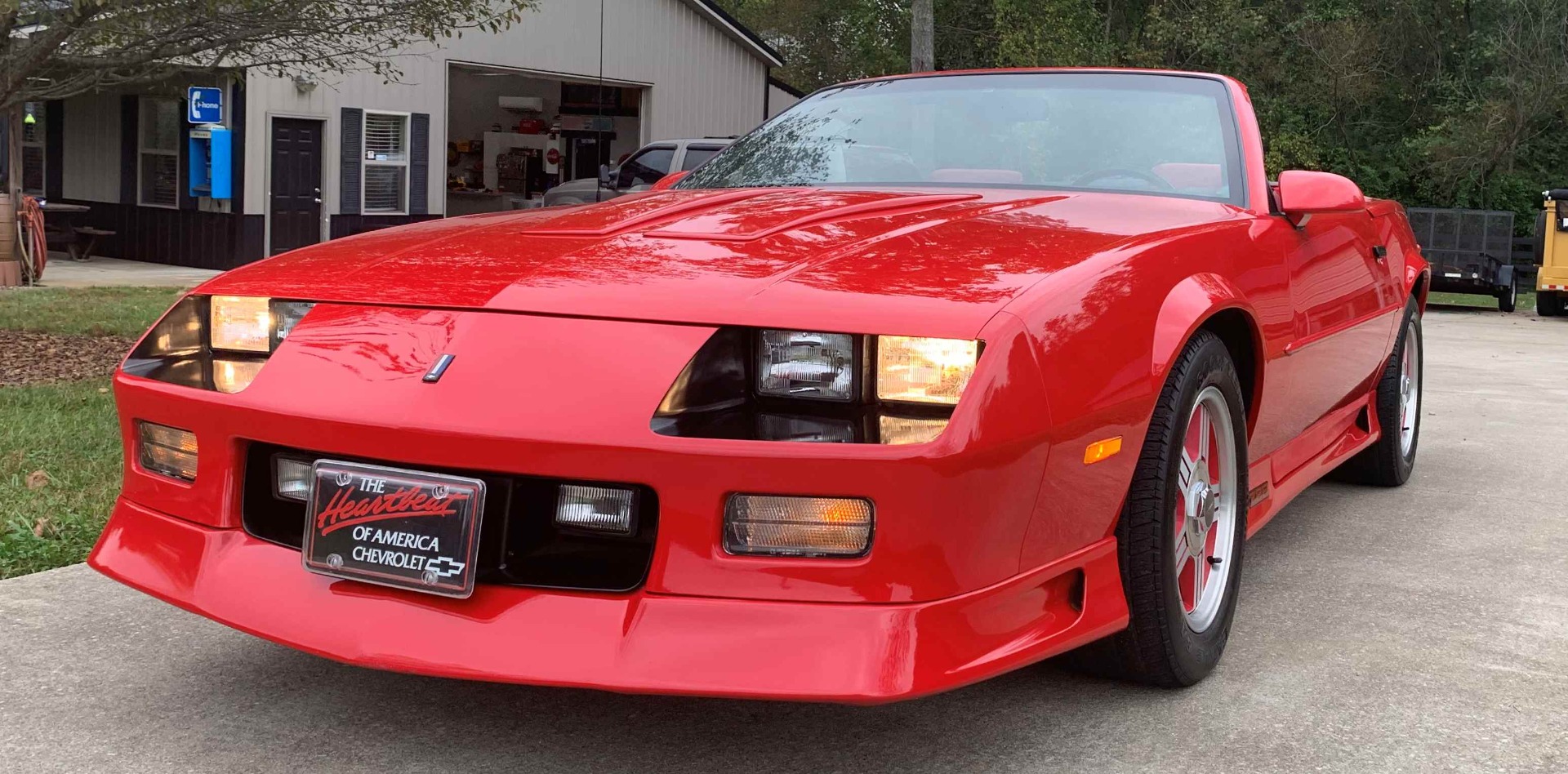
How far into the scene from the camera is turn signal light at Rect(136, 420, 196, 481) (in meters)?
2.57

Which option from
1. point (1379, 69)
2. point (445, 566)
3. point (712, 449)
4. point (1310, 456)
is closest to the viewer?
point (712, 449)

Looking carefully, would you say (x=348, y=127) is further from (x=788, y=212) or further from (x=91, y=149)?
(x=788, y=212)

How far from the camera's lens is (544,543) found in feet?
7.54

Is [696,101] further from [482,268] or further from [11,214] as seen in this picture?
[482,268]

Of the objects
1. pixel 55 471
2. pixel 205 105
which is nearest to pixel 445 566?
pixel 55 471

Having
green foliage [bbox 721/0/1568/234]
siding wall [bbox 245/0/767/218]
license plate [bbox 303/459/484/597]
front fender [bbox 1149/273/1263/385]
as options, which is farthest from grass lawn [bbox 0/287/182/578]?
green foliage [bbox 721/0/1568/234]

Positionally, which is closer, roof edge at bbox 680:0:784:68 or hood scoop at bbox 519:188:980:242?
hood scoop at bbox 519:188:980:242

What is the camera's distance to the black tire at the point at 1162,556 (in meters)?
2.63

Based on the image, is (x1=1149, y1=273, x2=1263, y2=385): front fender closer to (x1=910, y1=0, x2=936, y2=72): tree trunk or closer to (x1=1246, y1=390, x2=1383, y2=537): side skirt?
(x1=1246, y1=390, x2=1383, y2=537): side skirt

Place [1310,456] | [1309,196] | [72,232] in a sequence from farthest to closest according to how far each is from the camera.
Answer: [72,232]
[1310,456]
[1309,196]

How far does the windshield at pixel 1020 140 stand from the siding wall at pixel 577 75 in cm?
1313

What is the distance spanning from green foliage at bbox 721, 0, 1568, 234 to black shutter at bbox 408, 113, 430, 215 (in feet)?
41.7

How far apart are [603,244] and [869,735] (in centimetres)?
102

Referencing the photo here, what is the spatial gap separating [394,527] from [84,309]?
9902 mm
